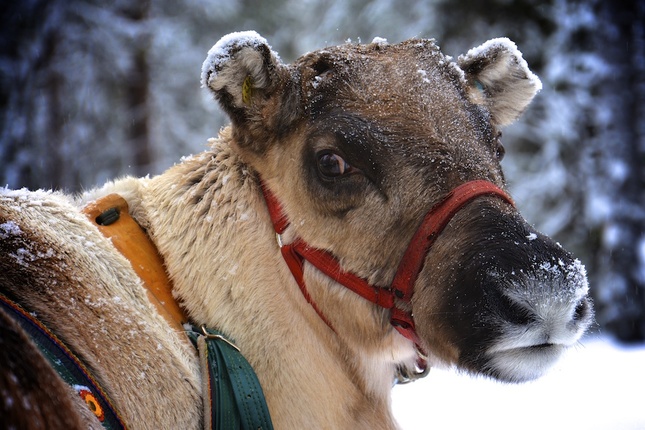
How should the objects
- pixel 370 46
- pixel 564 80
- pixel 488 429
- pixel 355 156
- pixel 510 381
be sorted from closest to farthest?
1. pixel 510 381
2. pixel 355 156
3. pixel 370 46
4. pixel 488 429
5. pixel 564 80

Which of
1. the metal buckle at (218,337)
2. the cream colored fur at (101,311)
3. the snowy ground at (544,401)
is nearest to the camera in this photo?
the cream colored fur at (101,311)

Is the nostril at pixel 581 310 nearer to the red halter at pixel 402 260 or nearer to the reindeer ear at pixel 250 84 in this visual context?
the red halter at pixel 402 260

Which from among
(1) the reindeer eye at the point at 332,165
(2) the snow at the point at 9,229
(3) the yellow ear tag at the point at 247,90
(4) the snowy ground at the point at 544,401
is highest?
(3) the yellow ear tag at the point at 247,90

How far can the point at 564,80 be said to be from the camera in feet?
42.2

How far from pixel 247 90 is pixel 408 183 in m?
0.95

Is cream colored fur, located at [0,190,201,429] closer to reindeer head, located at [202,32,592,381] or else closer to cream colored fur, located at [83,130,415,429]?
cream colored fur, located at [83,130,415,429]

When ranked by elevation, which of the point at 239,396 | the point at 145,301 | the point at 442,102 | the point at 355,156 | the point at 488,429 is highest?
the point at 442,102

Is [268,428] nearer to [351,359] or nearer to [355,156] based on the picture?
[351,359]

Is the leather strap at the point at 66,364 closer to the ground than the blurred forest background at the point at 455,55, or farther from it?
closer to the ground

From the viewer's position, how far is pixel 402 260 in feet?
8.86

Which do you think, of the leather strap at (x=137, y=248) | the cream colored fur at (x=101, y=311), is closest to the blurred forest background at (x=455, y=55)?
the leather strap at (x=137, y=248)

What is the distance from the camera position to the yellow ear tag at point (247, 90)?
2930mm

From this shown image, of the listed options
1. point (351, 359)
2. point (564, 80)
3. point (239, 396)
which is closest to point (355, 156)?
point (351, 359)

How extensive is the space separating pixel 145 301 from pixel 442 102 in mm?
1728
